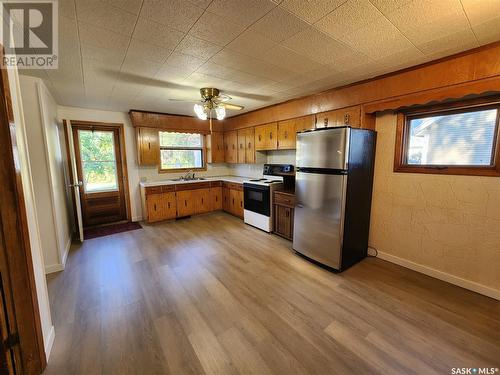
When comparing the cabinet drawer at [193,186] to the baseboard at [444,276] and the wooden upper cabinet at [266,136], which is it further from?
the baseboard at [444,276]

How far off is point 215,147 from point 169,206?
1.94m

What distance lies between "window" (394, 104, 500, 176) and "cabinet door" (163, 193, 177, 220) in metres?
4.11

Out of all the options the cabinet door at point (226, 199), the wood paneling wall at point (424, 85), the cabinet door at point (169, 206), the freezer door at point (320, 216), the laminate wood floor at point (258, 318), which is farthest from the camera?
the cabinet door at point (226, 199)

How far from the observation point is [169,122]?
4746 millimetres

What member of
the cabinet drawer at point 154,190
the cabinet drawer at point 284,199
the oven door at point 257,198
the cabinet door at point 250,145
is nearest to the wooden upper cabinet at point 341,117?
the cabinet drawer at point 284,199

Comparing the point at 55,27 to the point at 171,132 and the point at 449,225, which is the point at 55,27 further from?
the point at 449,225

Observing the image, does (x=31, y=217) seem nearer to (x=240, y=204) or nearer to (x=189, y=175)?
(x=240, y=204)

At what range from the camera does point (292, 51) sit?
195cm

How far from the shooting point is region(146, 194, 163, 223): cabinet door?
4379mm

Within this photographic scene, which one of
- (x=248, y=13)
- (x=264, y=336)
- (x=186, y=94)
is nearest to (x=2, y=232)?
(x=264, y=336)

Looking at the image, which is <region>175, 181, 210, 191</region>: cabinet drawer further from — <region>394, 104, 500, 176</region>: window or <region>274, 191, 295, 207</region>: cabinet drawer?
<region>394, 104, 500, 176</region>: window

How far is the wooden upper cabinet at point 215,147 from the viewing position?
17.9 feet

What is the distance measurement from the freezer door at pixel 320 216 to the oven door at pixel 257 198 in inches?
34.9

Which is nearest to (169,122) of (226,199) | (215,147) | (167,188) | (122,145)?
A: (122,145)
